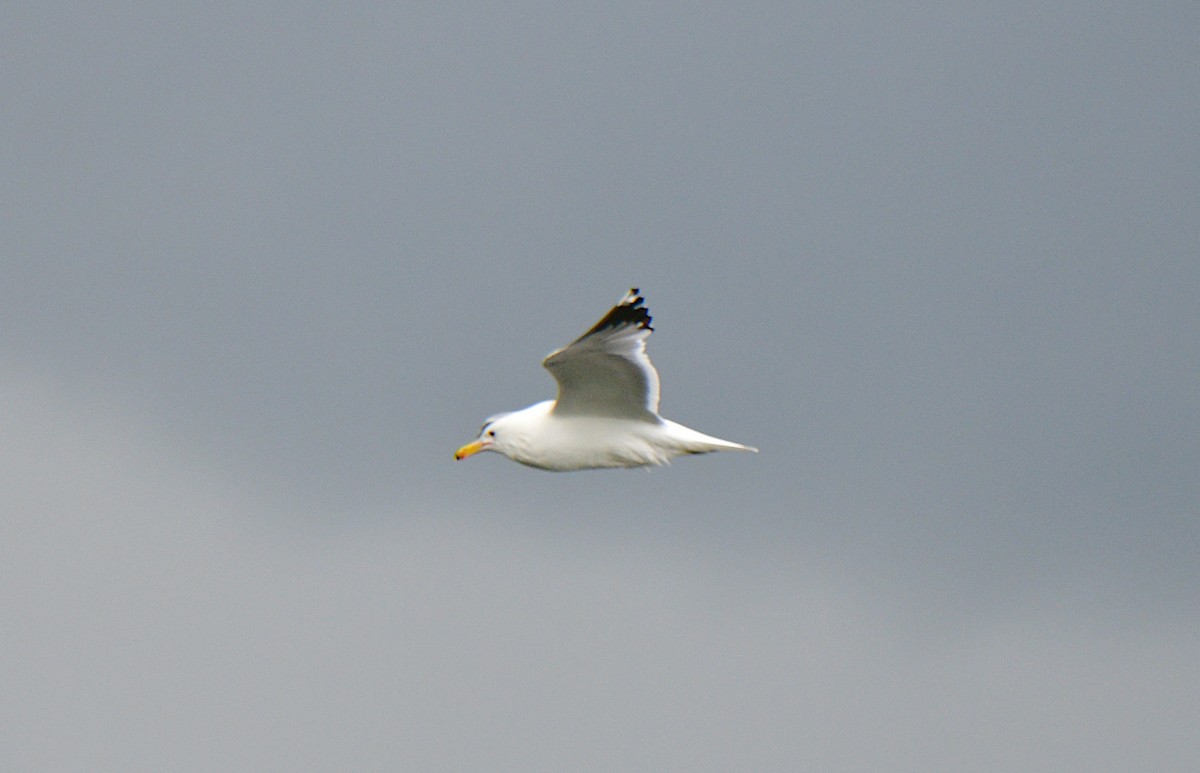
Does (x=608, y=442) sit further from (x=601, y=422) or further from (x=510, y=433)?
(x=510, y=433)

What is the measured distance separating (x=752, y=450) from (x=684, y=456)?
0.86m

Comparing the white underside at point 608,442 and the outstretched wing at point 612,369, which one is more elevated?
the outstretched wing at point 612,369

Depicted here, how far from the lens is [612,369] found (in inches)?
648

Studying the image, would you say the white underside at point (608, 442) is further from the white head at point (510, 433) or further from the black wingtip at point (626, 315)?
the black wingtip at point (626, 315)

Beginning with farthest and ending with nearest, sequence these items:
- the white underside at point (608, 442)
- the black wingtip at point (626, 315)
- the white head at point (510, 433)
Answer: the white head at point (510, 433) → the white underside at point (608, 442) → the black wingtip at point (626, 315)

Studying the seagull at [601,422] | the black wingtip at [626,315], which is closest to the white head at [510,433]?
the seagull at [601,422]

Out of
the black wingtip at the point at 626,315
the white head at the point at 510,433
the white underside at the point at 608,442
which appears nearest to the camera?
the black wingtip at the point at 626,315

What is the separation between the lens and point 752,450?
16.5 meters

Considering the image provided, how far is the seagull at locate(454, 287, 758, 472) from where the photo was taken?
16.3 meters

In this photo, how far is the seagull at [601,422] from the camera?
1631 centimetres

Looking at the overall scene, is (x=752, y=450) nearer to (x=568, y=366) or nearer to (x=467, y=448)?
(x=568, y=366)

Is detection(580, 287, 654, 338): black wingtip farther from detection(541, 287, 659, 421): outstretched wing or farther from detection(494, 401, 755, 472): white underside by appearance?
detection(494, 401, 755, 472): white underside

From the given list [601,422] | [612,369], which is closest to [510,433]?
A: [601,422]

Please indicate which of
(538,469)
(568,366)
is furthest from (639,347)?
(538,469)
